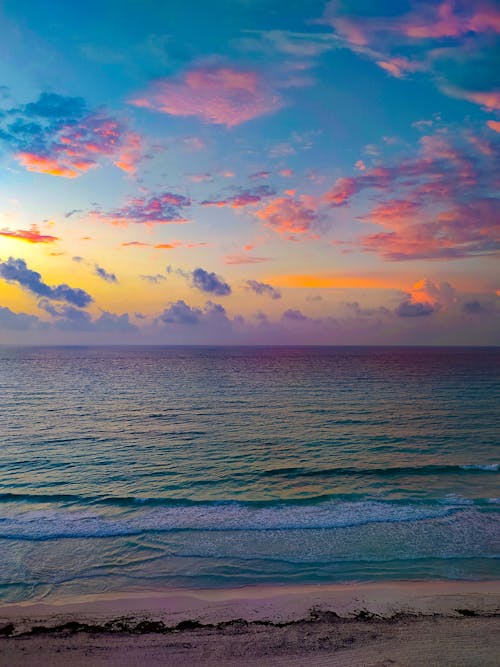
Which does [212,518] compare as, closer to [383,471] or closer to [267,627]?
[267,627]

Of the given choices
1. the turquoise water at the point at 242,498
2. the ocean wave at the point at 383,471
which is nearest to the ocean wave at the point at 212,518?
the turquoise water at the point at 242,498

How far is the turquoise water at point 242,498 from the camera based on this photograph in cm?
1648

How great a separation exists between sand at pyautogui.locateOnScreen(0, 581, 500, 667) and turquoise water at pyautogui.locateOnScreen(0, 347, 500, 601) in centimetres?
107

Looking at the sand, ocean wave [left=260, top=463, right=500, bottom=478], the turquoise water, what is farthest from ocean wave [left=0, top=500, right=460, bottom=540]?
the sand

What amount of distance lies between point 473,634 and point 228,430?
2948 centimetres

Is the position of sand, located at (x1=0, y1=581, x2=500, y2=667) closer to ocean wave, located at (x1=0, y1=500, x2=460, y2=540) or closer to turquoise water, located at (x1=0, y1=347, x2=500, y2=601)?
turquoise water, located at (x1=0, y1=347, x2=500, y2=601)

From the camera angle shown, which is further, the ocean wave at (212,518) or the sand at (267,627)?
the ocean wave at (212,518)

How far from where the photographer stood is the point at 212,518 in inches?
830

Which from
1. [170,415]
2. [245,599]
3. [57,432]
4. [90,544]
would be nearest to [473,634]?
[245,599]

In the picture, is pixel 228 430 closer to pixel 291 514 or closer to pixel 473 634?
pixel 291 514

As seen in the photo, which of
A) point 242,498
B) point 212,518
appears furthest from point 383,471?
point 212,518

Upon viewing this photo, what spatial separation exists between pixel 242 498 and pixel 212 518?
9.63 ft

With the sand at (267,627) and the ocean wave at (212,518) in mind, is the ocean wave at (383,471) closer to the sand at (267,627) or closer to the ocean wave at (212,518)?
the ocean wave at (212,518)

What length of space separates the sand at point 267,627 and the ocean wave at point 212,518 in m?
5.10
